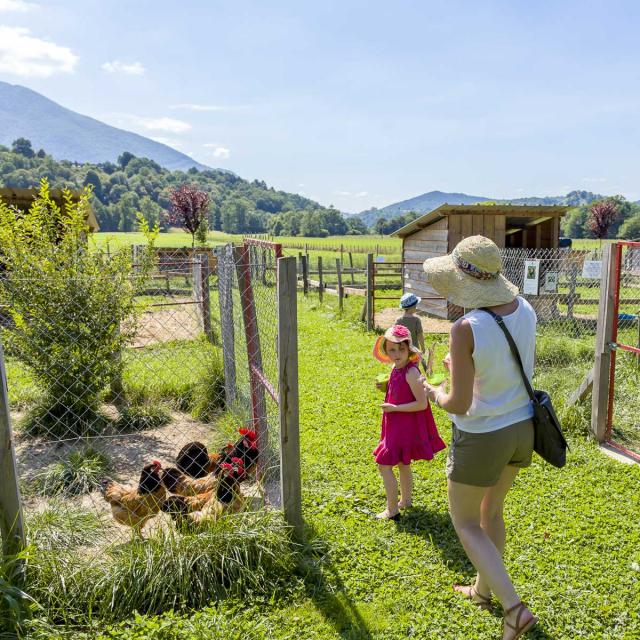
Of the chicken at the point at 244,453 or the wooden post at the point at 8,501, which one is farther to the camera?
the chicken at the point at 244,453

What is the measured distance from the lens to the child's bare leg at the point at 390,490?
4.06 m

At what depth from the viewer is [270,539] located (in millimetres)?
A: 3393

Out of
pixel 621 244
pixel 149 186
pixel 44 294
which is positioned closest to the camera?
pixel 621 244

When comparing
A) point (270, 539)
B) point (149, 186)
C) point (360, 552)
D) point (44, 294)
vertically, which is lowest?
point (360, 552)

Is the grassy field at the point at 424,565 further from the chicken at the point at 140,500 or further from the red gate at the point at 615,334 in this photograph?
the chicken at the point at 140,500

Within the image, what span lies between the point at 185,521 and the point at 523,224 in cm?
1497

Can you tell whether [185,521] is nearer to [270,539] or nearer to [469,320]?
[270,539]

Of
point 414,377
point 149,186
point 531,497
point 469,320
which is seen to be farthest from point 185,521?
point 149,186

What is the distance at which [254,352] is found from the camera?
180 inches

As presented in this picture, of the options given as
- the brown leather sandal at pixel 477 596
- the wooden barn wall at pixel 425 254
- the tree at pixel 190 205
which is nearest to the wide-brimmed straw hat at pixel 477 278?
the brown leather sandal at pixel 477 596

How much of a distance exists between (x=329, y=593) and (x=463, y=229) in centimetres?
1242

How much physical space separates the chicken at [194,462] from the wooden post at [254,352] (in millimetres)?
419

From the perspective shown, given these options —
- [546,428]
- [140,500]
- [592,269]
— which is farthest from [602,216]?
[140,500]

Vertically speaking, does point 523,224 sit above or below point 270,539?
above
